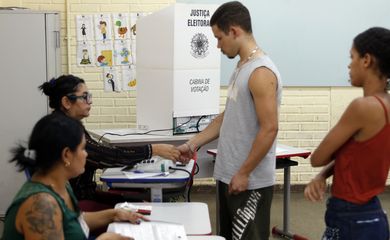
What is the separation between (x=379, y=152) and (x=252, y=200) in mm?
761

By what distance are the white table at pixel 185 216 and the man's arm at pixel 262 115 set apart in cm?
21

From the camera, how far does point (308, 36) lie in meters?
4.73

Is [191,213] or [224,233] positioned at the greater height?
[191,213]

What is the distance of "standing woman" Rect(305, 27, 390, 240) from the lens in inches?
63.9

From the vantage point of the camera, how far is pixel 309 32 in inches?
186

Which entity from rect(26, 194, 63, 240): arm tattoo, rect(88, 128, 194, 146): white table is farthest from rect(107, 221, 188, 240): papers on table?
rect(88, 128, 194, 146): white table

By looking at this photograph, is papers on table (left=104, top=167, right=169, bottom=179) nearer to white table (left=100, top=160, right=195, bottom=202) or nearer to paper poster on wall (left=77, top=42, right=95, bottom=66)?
white table (left=100, top=160, right=195, bottom=202)

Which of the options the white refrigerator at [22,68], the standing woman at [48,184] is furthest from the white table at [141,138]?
the standing woman at [48,184]

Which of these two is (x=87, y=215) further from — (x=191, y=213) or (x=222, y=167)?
(x=222, y=167)

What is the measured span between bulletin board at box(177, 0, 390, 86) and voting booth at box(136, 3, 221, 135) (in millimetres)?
1292

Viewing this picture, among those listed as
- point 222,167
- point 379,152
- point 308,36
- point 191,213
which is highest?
point 308,36

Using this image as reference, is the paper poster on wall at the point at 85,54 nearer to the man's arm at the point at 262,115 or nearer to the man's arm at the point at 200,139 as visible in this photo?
the man's arm at the point at 200,139

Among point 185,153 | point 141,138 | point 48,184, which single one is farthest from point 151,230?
point 141,138

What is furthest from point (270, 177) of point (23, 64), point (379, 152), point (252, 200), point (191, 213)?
point (23, 64)
